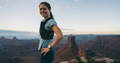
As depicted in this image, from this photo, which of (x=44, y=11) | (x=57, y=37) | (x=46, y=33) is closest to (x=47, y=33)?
(x=46, y=33)

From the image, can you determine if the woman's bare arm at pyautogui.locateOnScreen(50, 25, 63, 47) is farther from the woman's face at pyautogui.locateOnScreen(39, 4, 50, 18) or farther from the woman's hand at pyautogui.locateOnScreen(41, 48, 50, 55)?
the woman's face at pyautogui.locateOnScreen(39, 4, 50, 18)

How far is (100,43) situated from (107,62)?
9660 cm

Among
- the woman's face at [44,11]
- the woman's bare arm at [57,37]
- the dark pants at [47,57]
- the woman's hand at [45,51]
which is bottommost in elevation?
the dark pants at [47,57]

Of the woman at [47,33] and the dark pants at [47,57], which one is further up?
the woman at [47,33]

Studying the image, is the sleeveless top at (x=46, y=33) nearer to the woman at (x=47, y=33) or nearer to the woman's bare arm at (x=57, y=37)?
the woman at (x=47, y=33)

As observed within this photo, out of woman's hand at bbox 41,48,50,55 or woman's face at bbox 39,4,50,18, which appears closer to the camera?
woman's hand at bbox 41,48,50,55

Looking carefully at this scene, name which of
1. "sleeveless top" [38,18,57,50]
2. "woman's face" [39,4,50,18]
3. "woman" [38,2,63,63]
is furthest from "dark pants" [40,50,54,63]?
"woman's face" [39,4,50,18]

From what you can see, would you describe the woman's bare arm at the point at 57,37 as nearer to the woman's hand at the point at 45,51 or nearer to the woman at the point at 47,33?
the woman at the point at 47,33

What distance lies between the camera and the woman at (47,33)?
3221 mm

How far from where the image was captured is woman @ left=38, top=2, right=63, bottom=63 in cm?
322

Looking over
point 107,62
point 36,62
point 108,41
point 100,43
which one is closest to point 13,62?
point 36,62

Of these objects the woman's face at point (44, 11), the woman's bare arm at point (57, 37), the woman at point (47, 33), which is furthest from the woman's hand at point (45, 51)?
the woman's face at point (44, 11)

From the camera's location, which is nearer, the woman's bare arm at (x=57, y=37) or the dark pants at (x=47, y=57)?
the woman's bare arm at (x=57, y=37)

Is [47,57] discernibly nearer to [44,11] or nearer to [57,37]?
[57,37]
